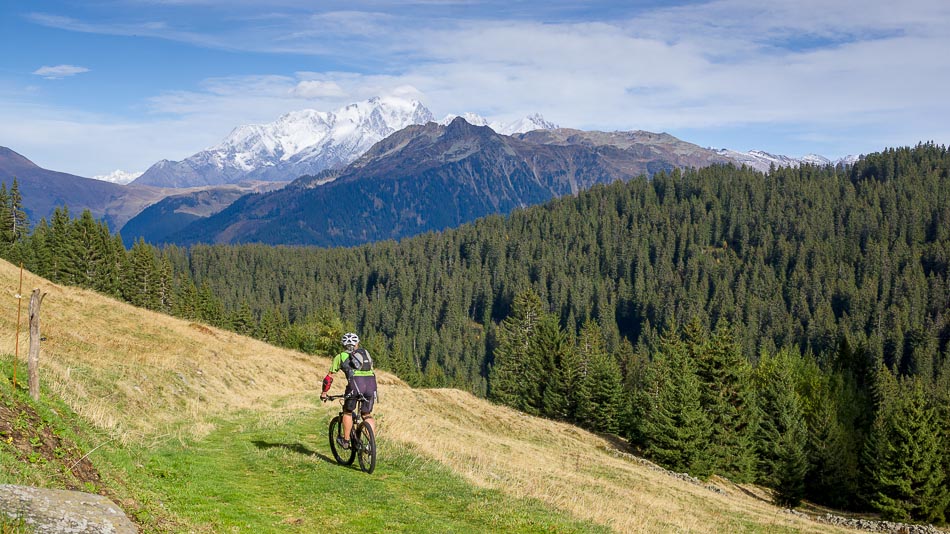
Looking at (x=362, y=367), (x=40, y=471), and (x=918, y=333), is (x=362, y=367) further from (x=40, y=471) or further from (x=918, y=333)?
(x=918, y=333)

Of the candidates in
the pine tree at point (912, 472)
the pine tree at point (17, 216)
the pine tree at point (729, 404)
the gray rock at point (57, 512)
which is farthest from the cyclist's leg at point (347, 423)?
the pine tree at point (17, 216)

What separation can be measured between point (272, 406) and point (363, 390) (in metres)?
16.4

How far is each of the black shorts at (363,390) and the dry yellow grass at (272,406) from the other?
477cm

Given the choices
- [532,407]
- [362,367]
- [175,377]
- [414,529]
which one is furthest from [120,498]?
[532,407]

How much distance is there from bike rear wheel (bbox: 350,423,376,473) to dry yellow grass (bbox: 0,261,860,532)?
358 centimetres

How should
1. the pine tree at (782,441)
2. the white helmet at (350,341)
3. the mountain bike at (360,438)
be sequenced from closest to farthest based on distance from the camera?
the white helmet at (350,341)
the mountain bike at (360,438)
the pine tree at (782,441)

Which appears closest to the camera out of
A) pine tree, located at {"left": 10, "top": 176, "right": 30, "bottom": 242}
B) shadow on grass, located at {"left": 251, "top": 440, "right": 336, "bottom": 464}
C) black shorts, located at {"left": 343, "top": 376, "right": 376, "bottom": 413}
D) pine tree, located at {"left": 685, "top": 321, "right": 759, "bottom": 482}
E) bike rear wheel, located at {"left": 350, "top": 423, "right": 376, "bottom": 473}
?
black shorts, located at {"left": 343, "top": 376, "right": 376, "bottom": 413}

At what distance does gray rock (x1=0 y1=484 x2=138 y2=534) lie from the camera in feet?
26.9

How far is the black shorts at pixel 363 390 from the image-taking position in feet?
59.3

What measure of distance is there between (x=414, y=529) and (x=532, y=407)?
73.5m

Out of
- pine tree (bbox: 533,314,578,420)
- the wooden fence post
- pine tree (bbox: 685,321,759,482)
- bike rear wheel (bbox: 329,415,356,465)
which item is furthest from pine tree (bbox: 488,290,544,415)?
the wooden fence post

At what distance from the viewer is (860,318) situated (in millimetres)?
199875

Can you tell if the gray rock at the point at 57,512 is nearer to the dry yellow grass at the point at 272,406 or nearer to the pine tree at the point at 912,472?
the dry yellow grass at the point at 272,406

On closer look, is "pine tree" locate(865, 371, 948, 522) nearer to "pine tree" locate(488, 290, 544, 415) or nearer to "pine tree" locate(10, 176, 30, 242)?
"pine tree" locate(488, 290, 544, 415)
